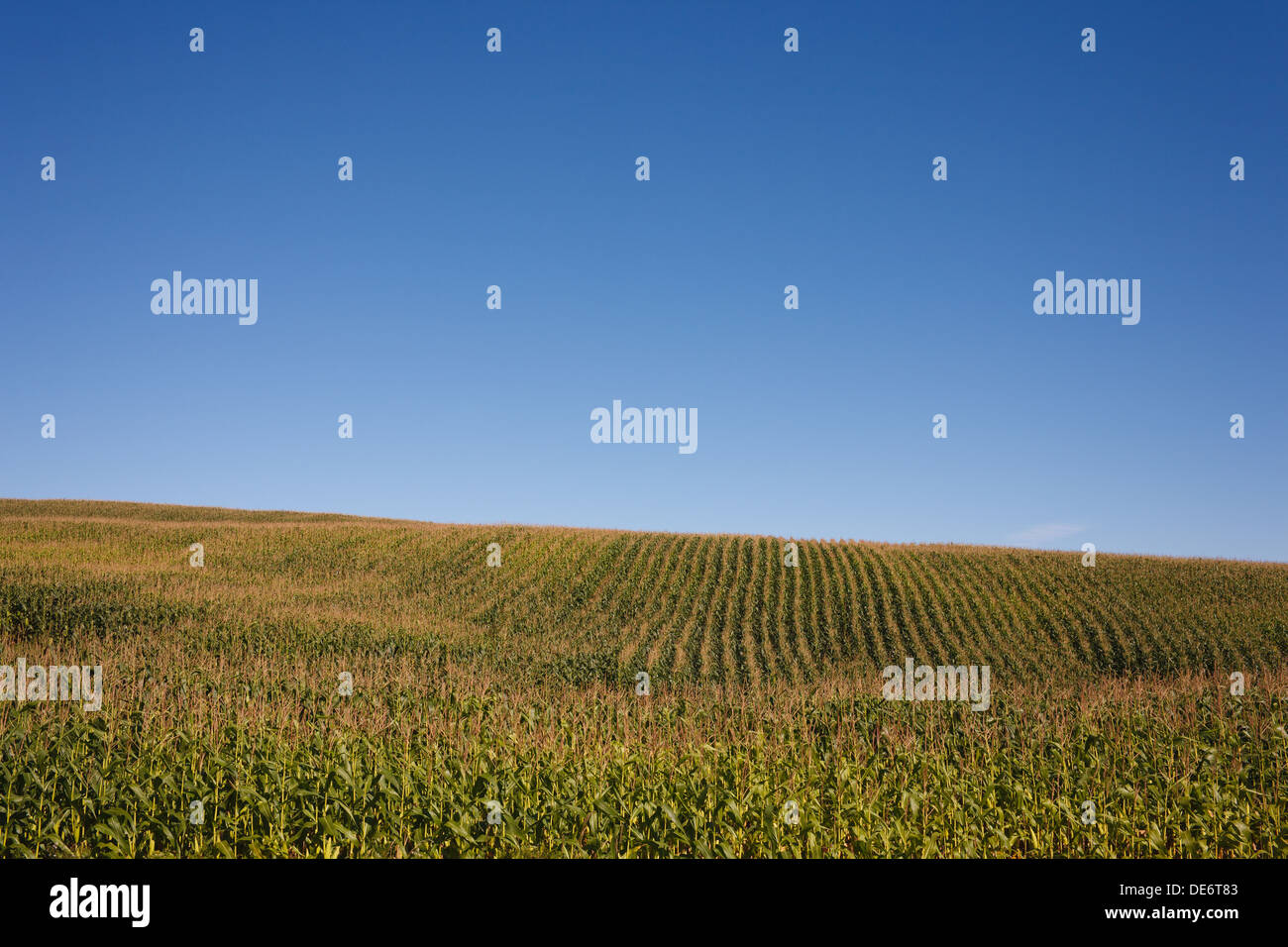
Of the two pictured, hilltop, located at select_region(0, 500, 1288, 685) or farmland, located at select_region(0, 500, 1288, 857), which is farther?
hilltop, located at select_region(0, 500, 1288, 685)

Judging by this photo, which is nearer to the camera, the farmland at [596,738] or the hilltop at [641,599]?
the farmland at [596,738]

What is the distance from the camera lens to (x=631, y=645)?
30.8 metres

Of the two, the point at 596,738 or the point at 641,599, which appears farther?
the point at 641,599

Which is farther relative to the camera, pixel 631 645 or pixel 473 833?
pixel 631 645

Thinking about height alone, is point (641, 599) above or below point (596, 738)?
above

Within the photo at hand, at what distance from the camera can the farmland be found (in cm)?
768

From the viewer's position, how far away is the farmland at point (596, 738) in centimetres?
768

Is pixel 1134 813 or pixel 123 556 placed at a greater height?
pixel 123 556

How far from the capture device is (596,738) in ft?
36.4
